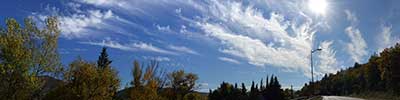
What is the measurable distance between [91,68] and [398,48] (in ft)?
178

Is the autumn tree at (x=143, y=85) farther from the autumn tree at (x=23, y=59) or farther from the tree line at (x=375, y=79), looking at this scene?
the tree line at (x=375, y=79)

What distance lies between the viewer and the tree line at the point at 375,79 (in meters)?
64.6

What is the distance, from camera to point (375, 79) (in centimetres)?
9769

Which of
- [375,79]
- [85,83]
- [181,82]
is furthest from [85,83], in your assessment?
[375,79]

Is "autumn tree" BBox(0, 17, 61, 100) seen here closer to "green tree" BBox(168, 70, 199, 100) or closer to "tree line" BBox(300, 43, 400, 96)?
"green tree" BBox(168, 70, 199, 100)

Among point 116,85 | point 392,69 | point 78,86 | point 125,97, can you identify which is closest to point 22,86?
point 78,86

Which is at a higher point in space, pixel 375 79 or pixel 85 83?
pixel 375 79

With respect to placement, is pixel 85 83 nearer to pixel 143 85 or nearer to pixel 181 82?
pixel 143 85

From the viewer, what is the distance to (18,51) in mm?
18391

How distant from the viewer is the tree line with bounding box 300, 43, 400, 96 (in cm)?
6461

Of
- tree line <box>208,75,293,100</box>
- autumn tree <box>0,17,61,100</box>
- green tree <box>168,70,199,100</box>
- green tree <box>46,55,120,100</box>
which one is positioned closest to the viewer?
autumn tree <box>0,17,61,100</box>

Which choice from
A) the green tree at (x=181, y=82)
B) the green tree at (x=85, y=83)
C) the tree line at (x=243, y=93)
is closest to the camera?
the green tree at (x=85, y=83)

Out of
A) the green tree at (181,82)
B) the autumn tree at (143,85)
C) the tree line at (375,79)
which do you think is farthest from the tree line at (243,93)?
the autumn tree at (143,85)

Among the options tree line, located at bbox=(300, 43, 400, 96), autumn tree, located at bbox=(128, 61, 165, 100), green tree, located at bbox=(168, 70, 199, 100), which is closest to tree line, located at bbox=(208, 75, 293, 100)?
tree line, located at bbox=(300, 43, 400, 96)
